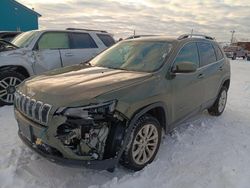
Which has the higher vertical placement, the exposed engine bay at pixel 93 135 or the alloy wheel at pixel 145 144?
the exposed engine bay at pixel 93 135

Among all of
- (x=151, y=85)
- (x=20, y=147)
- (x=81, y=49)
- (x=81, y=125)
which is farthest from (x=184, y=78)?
(x=81, y=49)

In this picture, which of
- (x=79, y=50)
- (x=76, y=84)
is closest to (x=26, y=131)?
(x=76, y=84)

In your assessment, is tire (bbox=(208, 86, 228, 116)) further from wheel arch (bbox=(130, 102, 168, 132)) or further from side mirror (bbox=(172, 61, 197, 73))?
wheel arch (bbox=(130, 102, 168, 132))

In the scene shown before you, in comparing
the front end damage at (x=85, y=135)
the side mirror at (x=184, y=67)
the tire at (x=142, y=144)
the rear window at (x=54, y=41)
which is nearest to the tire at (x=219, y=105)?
the side mirror at (x=184, y=67)

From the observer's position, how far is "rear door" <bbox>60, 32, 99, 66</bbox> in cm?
715

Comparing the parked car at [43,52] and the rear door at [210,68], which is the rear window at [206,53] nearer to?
the rear door at [210,68]

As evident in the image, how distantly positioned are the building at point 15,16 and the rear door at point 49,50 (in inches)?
725

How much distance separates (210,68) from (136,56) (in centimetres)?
163

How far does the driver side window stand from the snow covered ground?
1225 mm

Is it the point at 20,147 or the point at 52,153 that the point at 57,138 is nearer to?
the point at 52,153

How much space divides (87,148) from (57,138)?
32 cm

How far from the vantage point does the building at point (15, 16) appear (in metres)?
24.2

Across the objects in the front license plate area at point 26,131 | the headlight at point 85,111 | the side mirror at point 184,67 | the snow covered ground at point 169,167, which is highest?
the side mirror at point 184,67

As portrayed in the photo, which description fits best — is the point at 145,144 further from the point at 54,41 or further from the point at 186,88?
the point at 54,41
